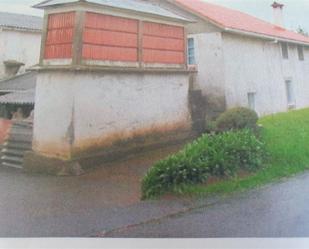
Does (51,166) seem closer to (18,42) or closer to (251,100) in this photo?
(18,42)

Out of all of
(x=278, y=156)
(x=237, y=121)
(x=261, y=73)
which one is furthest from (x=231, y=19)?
(x=278, y=156)

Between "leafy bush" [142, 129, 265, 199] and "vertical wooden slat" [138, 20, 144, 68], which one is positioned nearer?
"leafy bush" [142, 129, 265, 199]

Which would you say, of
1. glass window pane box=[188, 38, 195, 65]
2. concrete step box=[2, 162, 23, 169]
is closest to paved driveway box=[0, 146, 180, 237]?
concrete step box=[2, 162, 23, 169]

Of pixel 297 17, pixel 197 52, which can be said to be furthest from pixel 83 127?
pixel 297 17

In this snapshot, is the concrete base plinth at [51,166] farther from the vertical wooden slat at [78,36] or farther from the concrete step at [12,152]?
the vertical wooden slat at [78,36]

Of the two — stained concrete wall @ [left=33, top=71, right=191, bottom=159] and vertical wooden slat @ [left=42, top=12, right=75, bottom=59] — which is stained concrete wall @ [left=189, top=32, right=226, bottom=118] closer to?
stained concrete wall @ [left=33, top=71, right=191, bottom=159]

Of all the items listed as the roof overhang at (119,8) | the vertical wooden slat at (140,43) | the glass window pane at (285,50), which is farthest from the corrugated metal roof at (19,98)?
the glass window pane at (285,50)

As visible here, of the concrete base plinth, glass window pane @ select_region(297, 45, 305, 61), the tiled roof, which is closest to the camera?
the concrete base plinth
